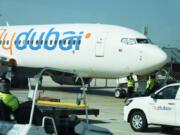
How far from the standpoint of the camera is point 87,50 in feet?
80.9

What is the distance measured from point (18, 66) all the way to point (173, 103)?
1843 cm

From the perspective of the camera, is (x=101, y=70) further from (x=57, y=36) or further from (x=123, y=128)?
(x=123, y=128)

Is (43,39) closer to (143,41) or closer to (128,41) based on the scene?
(128,41)

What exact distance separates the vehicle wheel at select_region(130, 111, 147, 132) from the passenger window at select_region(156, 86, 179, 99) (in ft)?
2.76

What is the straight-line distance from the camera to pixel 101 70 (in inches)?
957

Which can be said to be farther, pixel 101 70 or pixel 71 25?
pixel 71 25

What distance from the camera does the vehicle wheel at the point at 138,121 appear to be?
1316cm

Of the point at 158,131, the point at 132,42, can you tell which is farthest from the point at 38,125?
the point at 132,42

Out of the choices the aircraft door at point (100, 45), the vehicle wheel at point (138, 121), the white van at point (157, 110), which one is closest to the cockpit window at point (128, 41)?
the aircraft door at point (100, 45)

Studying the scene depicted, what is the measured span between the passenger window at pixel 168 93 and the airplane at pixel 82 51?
8539 mm

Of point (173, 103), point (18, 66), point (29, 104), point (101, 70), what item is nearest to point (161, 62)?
point (101, 70)

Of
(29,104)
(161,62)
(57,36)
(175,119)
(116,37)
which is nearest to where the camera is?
(29,104)

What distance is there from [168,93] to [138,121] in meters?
1.40

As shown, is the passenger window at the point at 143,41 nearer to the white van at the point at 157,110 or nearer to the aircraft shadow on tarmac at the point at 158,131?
the aircraft shadow on tarmac at the point at 158,131
